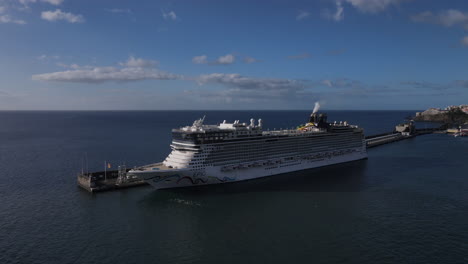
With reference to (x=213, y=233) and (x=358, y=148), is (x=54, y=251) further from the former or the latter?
(x=358, y=148)

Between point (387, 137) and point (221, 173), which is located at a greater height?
point (387, 137)

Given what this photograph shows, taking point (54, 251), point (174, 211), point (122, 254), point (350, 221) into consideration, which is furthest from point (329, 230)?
point (54, 251)

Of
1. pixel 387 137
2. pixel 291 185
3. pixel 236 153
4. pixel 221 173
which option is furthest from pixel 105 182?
pixel 387 137

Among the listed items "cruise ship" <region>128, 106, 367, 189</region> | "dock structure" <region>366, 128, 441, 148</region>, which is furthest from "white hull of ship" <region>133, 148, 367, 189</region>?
"dock structure" <region>366, 128, 441, 148</region>

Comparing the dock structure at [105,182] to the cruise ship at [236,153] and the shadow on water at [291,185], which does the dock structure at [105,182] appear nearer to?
the cruise ship at [236,153]

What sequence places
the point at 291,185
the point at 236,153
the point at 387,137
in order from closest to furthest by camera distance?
the point at 291,185 → the point at 236,153 → the point at 387,137

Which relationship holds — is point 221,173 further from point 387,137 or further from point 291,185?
point 387,137

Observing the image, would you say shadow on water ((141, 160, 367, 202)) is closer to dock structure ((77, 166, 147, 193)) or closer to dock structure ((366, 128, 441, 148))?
dock structure ((77, 166, 147, 193))

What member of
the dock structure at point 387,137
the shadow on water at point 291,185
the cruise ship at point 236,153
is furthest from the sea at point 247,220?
the dock structure at point 387,137
